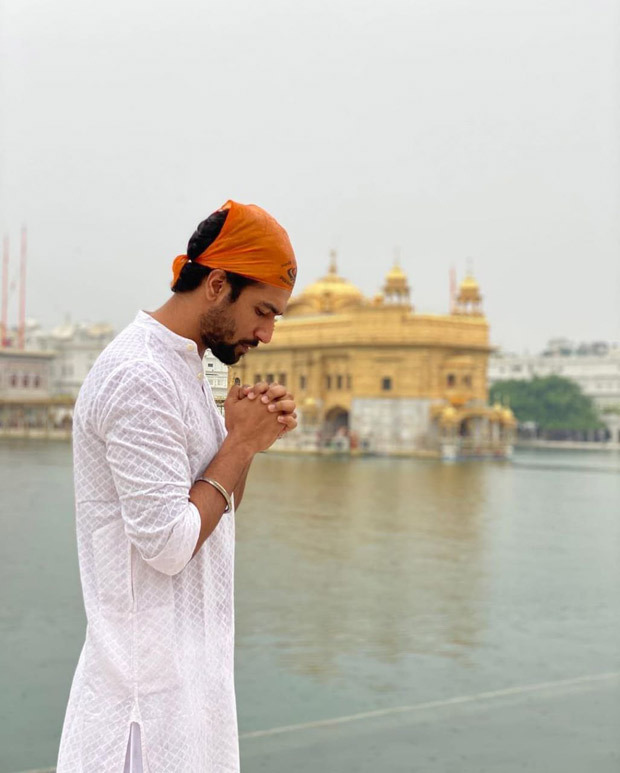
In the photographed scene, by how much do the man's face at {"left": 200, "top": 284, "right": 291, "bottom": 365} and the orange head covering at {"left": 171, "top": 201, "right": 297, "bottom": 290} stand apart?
0.02 metres

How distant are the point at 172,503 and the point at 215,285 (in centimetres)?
22

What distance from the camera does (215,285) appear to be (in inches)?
41.0

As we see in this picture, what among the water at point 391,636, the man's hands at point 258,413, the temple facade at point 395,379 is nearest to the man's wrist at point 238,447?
the man's hands at point 258,413

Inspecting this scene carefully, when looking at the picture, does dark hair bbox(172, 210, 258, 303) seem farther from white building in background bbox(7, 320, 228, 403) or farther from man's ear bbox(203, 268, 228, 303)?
white building in background bbox(7, 320, 228, 403)

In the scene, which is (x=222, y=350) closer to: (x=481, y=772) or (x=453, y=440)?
(x=481, y=772)

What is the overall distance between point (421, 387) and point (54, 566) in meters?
22.1

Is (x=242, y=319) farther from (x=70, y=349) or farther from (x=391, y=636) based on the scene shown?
(x=70, y=349)

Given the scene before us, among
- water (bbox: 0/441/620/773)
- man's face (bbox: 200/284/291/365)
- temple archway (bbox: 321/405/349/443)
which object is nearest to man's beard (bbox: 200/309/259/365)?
man's face (bbox: 200/284/291/365)

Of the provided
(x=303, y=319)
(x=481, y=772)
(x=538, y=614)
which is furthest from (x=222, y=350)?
(x=303, y=319)

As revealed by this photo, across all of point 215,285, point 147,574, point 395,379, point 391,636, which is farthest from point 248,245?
point 395,379

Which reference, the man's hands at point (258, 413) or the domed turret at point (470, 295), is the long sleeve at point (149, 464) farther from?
the domed turret at point (470, 295)

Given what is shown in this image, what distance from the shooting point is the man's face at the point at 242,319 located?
1.05 m

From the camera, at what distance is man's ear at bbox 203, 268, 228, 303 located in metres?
1.04

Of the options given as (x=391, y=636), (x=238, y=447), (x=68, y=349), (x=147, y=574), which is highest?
(x=68, y=349)
